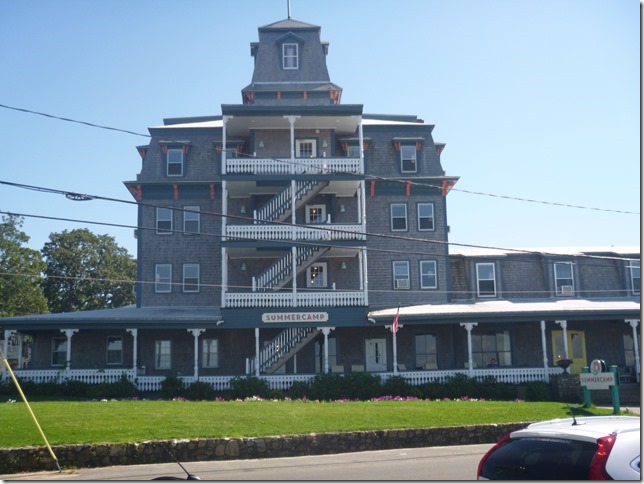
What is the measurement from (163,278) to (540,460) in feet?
104

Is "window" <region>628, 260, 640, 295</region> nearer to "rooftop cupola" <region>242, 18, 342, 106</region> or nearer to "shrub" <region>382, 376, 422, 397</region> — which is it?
"shrub" <region>382, 376, 422, 397</region>

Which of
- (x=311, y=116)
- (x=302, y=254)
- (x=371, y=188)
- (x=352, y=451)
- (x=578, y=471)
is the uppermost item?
(x=311, y=116)

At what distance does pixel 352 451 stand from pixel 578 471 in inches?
519

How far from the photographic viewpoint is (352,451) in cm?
1903

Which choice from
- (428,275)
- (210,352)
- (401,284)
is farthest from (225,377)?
(428,275)

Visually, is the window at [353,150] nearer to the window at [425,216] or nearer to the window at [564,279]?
the window at [425,216]

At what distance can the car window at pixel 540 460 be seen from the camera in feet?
21.1

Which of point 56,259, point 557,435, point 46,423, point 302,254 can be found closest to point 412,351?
point 302,254

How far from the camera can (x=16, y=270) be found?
5762cm

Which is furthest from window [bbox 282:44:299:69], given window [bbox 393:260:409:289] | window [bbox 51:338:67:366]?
window [bbox 51:338:67:366]

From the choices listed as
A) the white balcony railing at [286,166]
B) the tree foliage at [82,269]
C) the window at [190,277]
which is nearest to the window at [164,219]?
the window at [190,277]

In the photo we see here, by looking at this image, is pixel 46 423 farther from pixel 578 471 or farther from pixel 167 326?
pixel 578 471

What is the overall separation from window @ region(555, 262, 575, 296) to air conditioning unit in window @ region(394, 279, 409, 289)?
8.02m

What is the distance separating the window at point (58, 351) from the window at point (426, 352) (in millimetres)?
16923
